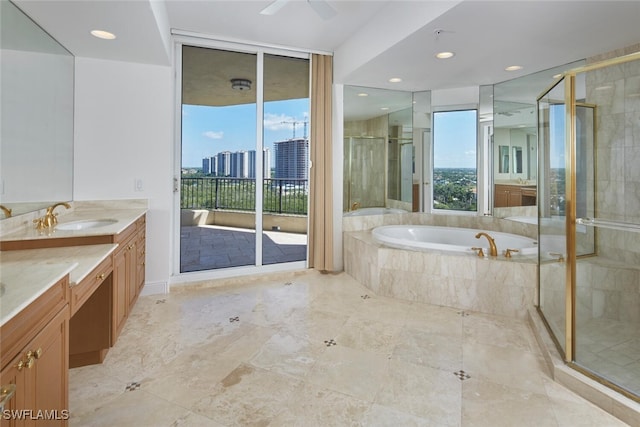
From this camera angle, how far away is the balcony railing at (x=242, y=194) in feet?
12.4

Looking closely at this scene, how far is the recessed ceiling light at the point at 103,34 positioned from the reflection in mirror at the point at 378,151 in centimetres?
256

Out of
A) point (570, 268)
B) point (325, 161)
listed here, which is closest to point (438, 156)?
point (325, 161)

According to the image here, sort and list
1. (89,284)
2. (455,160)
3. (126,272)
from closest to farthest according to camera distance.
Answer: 1. (89,284)
2. (126,272)
3. (455,160)

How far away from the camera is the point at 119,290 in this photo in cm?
226

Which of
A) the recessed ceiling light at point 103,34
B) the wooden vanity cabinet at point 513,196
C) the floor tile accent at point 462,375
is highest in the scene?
the recessed ceiling light at point 103,34

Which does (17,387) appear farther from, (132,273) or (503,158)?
(503,158)

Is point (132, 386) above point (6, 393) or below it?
below

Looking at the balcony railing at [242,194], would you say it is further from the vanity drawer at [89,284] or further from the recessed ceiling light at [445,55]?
the recessed ceiling light at [445,55]

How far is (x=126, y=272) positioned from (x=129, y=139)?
1.47 meters

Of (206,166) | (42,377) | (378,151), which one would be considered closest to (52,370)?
(42,377)

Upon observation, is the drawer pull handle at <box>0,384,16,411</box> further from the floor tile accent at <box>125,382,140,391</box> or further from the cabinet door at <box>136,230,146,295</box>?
the cabinet door at <box>136,230,146,295</box>

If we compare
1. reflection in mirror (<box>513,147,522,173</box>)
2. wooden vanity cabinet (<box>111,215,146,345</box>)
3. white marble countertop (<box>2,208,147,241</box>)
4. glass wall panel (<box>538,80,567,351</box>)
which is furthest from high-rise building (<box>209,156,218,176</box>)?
reflection in mirror (<box>513,147,522,173</box>)

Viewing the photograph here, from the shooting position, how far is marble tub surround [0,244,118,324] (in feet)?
3.29

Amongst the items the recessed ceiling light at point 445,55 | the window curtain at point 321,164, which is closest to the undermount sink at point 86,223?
the window curtain at point 321,164
